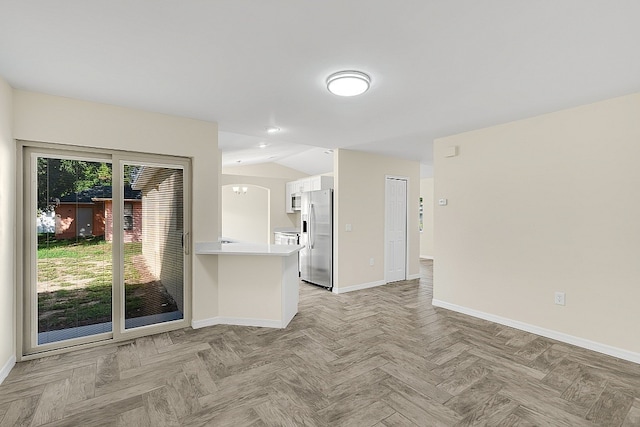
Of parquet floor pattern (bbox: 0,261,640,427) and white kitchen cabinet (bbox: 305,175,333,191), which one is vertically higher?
white kitchen cabinet (bbox: 305,175,333,191)

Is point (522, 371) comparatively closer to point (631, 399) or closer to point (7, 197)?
point (631, 399)

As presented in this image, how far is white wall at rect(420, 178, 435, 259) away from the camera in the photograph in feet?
29.2

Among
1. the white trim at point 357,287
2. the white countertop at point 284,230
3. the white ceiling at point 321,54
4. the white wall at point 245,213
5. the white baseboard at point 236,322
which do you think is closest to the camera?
the white ceiling at point 321,54

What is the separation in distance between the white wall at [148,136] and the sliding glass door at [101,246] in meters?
0.14

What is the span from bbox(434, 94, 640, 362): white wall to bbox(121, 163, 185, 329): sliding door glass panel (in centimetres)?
361

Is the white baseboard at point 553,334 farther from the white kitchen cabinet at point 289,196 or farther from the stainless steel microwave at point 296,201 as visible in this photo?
the white kitchen cabinet at point 289,196

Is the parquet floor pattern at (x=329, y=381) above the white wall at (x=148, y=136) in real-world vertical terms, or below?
below

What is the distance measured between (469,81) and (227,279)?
330 cm

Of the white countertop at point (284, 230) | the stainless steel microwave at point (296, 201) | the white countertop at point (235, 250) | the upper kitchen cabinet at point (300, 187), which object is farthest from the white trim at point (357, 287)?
the stainless steel microwave at point (296, 201)

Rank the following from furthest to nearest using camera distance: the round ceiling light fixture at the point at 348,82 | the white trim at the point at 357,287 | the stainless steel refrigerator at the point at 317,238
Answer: the stainless steel refrigerator at the point at 317,238, the white trim at the point at 357,287, the round ceiling light fixture at the point at 348,82

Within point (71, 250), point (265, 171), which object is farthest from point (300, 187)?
point (71, 250)

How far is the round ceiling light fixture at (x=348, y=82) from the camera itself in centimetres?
240

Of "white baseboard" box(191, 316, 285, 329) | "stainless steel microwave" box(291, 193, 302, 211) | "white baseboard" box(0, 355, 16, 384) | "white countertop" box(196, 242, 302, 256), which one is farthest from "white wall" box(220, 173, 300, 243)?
"white baseboard" box(0, 355, 16, 384)

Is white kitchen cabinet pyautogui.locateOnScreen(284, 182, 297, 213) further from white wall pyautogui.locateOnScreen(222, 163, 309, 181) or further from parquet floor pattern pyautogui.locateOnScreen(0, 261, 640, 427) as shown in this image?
parquet floor pattern pyautogui.locateOnScreen(0, 261, 640, 427)
